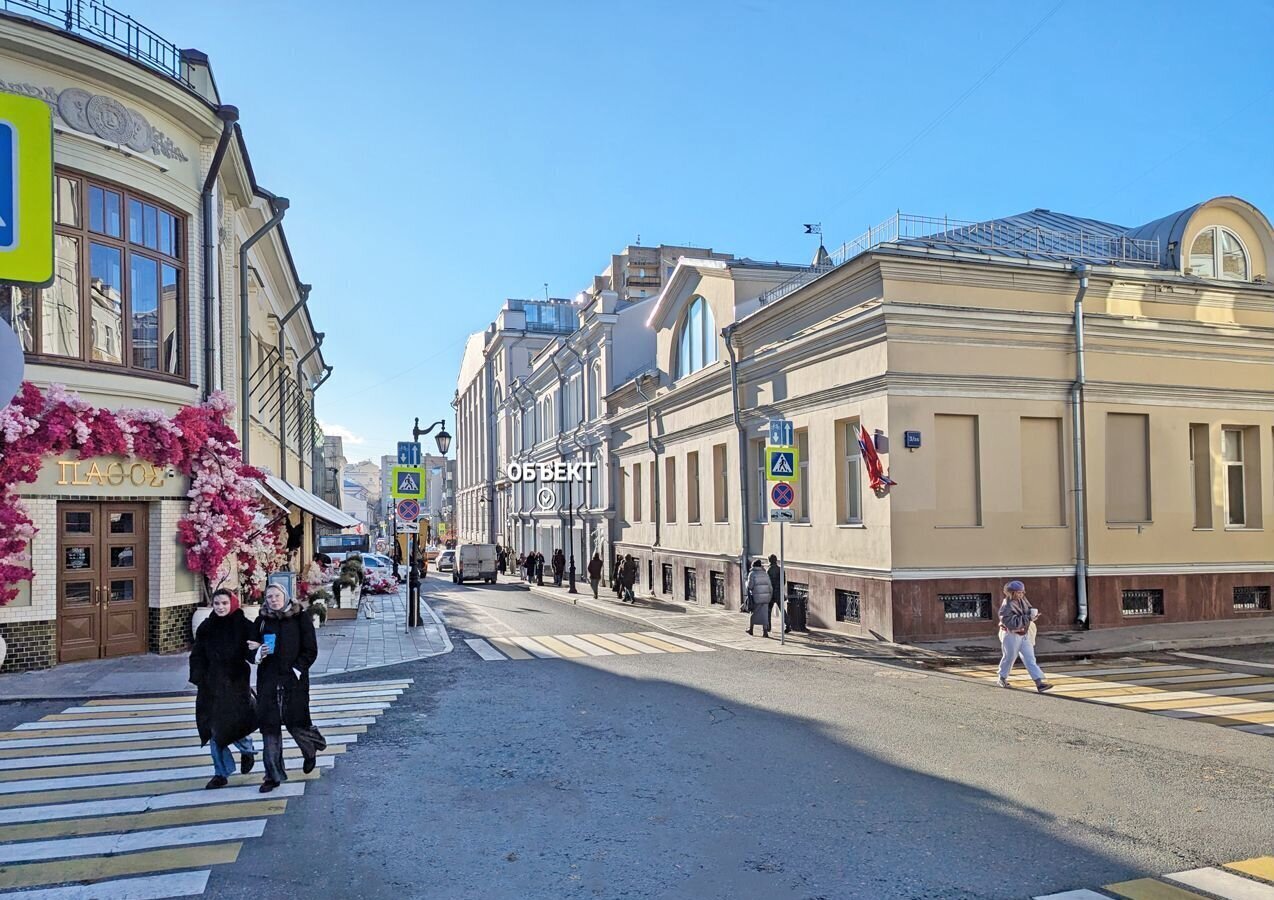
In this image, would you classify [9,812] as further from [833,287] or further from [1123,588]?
[1123,588]

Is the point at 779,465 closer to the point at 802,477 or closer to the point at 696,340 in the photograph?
the point at 802,477

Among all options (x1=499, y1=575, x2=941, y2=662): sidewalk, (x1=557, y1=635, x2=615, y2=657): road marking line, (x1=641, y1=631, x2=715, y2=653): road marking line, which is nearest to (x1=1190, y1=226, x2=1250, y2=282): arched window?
(x1=499, y1=575, x2=941, y2=662): sidewalk

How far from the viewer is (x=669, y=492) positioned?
30766 mm

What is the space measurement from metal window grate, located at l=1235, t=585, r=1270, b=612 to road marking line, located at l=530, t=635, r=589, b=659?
13482 mm

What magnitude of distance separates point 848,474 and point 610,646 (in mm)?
6012

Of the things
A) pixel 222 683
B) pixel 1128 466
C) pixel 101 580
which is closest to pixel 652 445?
pixel 1128 466

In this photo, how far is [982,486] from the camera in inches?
690

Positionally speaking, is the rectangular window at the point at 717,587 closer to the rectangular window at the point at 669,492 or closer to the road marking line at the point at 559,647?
the rectangular window at the point at 669,492

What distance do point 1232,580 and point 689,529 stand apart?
13850mm

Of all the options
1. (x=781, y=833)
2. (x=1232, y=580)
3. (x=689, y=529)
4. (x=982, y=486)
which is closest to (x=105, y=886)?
(x=781, y=833)

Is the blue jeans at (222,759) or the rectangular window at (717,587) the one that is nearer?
the blue jeans at (222,759)

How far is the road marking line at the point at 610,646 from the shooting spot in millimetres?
16483

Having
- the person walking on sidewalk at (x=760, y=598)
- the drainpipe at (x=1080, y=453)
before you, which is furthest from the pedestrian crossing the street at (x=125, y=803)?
the drainpipe at (x=1080, y=453)

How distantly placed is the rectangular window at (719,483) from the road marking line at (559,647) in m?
8.20
